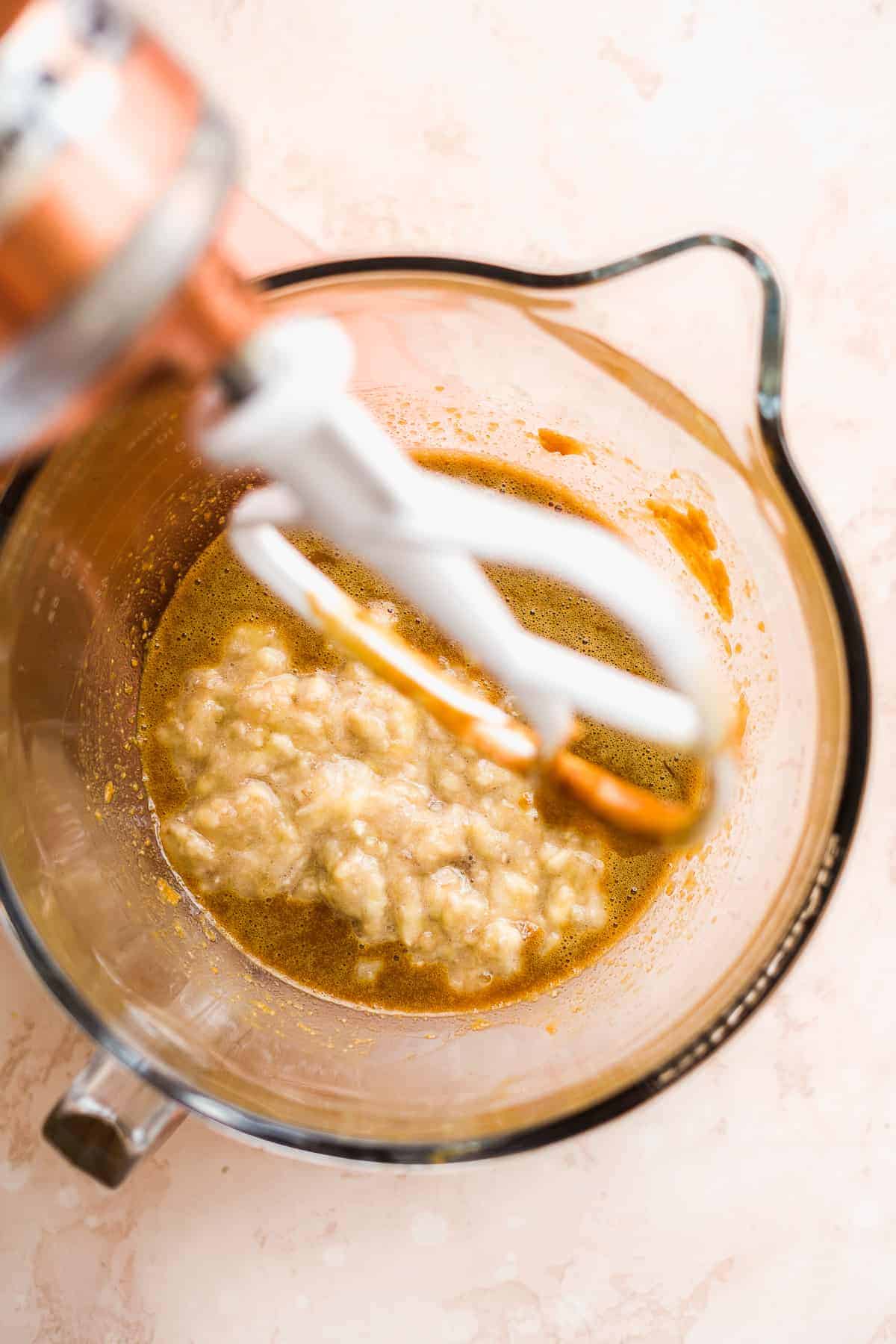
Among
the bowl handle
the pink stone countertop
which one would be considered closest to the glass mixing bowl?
the bowl handle

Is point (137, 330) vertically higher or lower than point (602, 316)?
higher

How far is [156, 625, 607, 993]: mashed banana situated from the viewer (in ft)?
2.96

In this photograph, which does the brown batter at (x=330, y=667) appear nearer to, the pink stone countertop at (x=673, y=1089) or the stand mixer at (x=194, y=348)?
the pink stone countertop at (x=673, y=1089)

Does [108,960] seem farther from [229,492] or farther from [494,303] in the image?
[494,303]

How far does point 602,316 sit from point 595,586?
34 cm

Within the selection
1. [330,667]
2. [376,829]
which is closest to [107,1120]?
[376,829]

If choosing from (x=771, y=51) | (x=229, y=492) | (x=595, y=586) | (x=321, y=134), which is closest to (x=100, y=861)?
(x=229, y=492)

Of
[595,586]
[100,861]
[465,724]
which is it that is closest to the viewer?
[595,586]

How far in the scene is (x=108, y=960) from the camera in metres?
0.85

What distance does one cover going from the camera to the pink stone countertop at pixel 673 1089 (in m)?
0.99

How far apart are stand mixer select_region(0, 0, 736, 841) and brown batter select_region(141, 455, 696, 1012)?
0.31m

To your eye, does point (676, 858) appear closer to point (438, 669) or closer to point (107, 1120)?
point (438, 669)

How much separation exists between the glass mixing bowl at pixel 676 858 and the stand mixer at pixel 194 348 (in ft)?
0.73

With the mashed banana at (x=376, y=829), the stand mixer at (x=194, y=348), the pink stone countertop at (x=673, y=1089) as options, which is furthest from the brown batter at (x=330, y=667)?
the stand mixer at (x=194, y=348)
